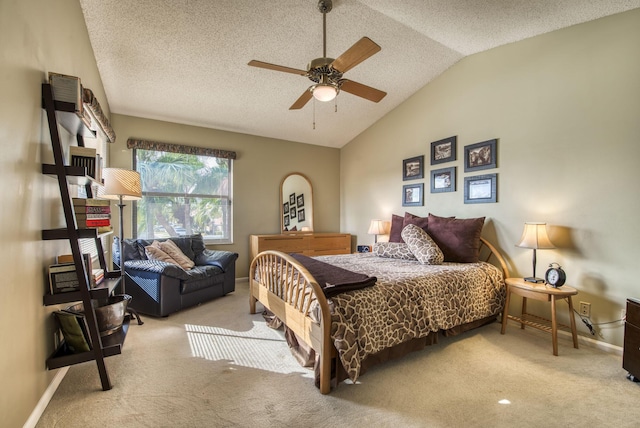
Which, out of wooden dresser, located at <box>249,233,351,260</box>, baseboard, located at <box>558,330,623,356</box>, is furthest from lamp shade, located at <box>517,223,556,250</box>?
wooden dresser, located at <box>249,233,351,260</box>

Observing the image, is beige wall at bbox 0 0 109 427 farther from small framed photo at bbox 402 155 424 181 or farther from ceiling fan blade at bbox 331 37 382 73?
small framed photo at bbox 402 155 424 181

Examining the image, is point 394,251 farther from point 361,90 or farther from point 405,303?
point 361,90

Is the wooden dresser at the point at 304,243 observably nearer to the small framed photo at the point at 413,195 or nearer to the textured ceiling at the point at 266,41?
the small framed photo at the point at 413,195

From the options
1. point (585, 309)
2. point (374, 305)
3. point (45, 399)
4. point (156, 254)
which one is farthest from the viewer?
point (156, 254)

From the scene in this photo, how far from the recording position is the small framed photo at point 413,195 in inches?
165

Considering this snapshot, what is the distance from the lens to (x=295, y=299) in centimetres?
228

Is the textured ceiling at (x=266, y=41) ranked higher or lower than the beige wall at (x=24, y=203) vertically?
higher

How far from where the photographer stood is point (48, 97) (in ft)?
5.59

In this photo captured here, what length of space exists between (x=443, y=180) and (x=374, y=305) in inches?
98.6

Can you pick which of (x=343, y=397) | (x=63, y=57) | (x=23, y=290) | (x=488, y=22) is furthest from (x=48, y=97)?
(x=488, y=22)

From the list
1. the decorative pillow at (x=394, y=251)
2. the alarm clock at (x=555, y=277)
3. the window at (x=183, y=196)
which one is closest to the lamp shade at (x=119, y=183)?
the window at (x=183, y=196)

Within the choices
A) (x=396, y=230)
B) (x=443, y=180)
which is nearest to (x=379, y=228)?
(x=396, y=230)

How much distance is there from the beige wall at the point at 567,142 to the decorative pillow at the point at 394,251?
0.92 meters

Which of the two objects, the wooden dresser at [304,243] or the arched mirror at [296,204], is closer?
the wooden dresser at [304,243]
